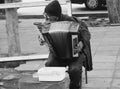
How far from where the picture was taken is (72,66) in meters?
5.29

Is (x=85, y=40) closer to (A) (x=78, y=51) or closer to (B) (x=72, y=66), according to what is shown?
(A) (x=78, y=51)

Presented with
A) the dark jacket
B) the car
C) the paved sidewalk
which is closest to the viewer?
the dark jacket

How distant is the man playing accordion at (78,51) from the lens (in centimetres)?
520

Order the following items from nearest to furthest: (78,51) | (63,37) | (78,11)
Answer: (63,37)
(78,51)
(78,11)

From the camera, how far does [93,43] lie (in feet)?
31.5

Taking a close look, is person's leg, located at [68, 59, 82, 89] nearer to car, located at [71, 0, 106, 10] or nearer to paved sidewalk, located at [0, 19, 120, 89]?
paved sidewalk, located at [0, 19, 120, 89]

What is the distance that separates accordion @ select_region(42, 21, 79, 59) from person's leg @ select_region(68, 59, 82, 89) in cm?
14

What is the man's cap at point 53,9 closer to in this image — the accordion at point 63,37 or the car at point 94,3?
the accordion at point 63,37

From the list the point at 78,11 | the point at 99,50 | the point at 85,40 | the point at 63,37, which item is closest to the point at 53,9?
the point at 63,37

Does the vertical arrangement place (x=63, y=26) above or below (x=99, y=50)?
above

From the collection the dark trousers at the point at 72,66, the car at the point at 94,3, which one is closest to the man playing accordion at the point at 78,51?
the dark trousers at the point at 72,66

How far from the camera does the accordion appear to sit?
505cm

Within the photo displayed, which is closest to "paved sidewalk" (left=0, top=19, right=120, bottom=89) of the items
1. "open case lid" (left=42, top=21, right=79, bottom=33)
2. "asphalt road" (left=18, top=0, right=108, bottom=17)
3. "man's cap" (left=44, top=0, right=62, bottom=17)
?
"open case lid" (left=42, top=21, right=79, bottom=33)

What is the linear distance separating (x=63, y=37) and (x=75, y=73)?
54 centimetres
